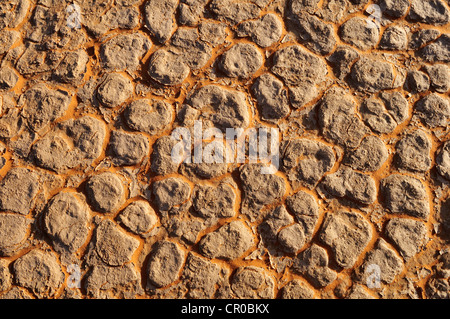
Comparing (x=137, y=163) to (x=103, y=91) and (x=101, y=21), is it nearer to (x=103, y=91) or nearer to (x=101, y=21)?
(x=103, y=91)

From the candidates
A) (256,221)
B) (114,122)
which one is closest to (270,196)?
(256,221)

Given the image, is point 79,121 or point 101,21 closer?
Answer: point 79,121

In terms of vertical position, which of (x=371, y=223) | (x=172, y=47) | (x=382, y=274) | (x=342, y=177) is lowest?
(x=382, y=274)

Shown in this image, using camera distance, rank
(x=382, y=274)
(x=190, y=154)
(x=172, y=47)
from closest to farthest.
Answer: (x=382, y=274) → (x=190, y=154) → (x=172, y=47)

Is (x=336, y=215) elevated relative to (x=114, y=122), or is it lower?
lower

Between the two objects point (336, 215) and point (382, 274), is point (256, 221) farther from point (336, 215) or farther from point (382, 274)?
point (382, 274)

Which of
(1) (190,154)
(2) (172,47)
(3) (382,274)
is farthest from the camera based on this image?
(2) (172,47)
